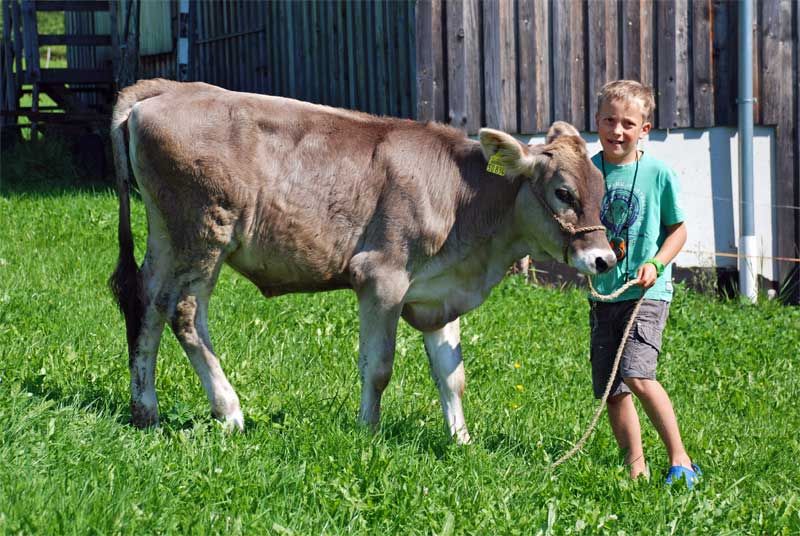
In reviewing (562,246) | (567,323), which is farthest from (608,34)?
(562,246)

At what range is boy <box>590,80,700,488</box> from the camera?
5605 mm

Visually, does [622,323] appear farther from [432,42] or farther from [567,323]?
[432,42]

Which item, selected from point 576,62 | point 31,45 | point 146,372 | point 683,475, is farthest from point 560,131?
point 31,45

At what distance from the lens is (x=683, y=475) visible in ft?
17.9

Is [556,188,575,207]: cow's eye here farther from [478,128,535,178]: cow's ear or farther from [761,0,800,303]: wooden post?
[761,0,800,303]: wooden post

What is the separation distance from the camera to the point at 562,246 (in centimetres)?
574

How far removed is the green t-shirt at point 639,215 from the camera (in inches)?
223

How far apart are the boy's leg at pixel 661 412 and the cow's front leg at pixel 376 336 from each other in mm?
1309

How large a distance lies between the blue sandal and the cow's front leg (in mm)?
1600

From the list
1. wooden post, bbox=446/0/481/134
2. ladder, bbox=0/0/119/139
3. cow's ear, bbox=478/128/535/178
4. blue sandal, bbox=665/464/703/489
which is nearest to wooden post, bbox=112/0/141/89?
ladder, bbox=0/0/119/139

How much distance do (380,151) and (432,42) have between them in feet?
20.3

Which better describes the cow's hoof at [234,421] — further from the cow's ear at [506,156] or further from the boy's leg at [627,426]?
the boy's leg at [627,426]

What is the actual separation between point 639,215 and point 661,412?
1.07 m

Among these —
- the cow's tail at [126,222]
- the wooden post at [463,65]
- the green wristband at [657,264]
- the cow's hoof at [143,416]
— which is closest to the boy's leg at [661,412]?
→ the green wristband at [657,264]
